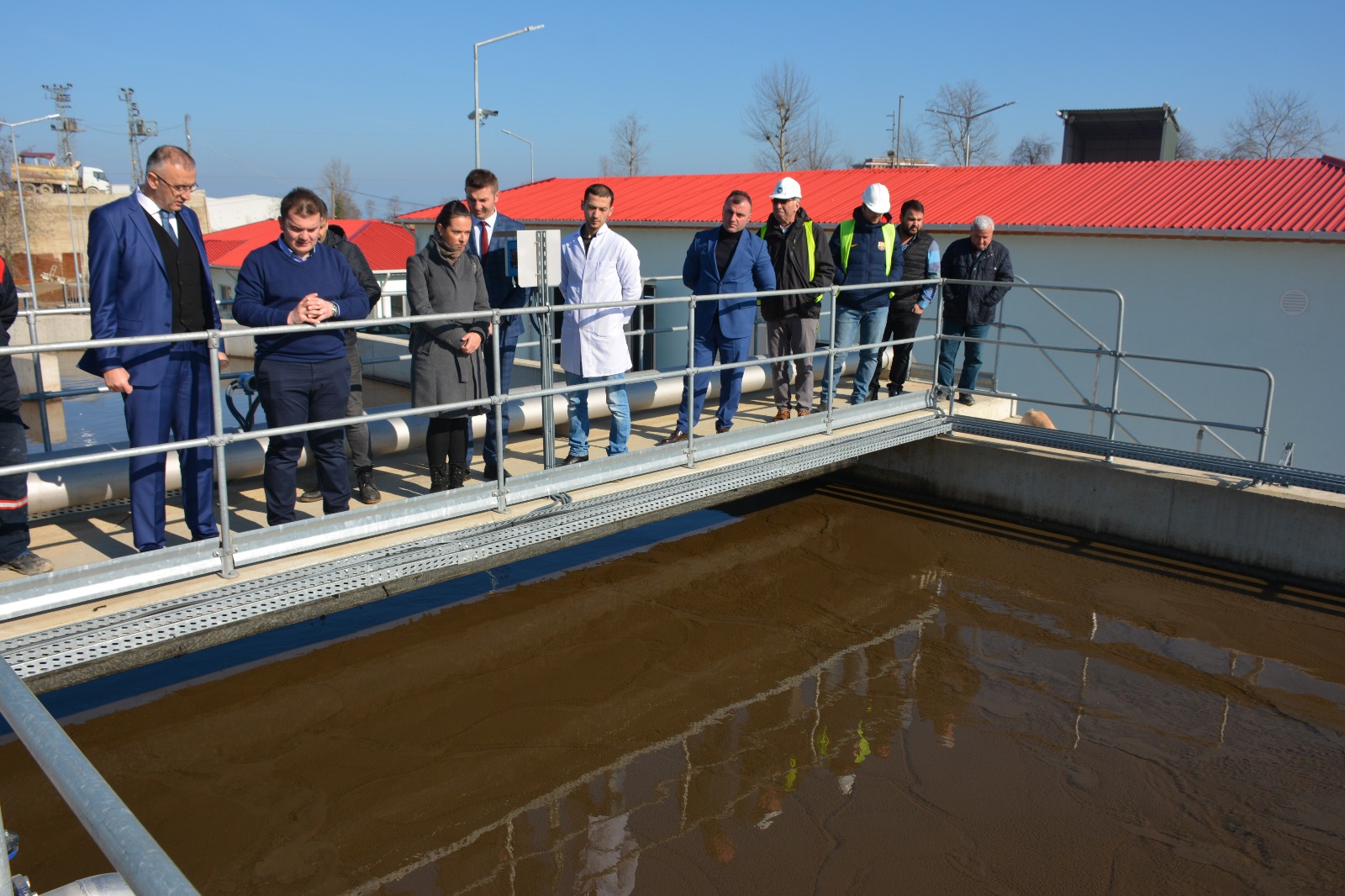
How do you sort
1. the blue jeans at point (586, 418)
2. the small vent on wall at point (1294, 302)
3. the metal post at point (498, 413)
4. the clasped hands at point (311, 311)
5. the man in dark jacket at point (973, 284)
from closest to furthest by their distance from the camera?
the clasped hands at point (311, 311), the metal post at point (498, 413), the blue jeans at point (586, 418), the man in dark jacket at point (973, 284), the small vent on wall at point (1294, 302)

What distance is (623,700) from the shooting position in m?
4.93

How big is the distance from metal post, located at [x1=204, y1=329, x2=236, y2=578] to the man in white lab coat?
226 cm

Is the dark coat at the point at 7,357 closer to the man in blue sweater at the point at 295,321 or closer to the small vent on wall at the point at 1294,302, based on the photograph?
the man in blue sweater at the point at 295,321

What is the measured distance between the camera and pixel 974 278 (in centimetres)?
797

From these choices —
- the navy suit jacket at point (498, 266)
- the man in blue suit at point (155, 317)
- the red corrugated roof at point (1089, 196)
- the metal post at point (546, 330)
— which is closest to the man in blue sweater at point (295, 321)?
the man in blue suit at point (155, 317)

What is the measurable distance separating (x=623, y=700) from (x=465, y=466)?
178cm

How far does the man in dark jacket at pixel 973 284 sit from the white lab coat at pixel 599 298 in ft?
10.2

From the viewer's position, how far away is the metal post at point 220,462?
13.1 ft

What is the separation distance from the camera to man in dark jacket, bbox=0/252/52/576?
430 cm

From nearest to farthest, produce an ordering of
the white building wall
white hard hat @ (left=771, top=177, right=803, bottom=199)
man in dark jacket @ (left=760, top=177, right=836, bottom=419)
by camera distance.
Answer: white hard hat @ (left=771, top=177, right=803, bottom=199), man in dark jacket @ (left=760, top=177, right=836, bottom=419), the white building wall

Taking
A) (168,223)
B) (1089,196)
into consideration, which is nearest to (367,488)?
(168,223)

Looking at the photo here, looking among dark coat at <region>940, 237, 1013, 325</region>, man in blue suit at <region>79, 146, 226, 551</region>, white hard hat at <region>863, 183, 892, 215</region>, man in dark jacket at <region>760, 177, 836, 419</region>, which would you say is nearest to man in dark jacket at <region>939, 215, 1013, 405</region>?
dark coat at <region>940, 237, 1013, 325</region>

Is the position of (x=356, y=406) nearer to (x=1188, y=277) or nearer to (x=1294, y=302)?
(x=1188, y=277)

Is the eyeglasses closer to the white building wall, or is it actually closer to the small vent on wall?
the white building wall
